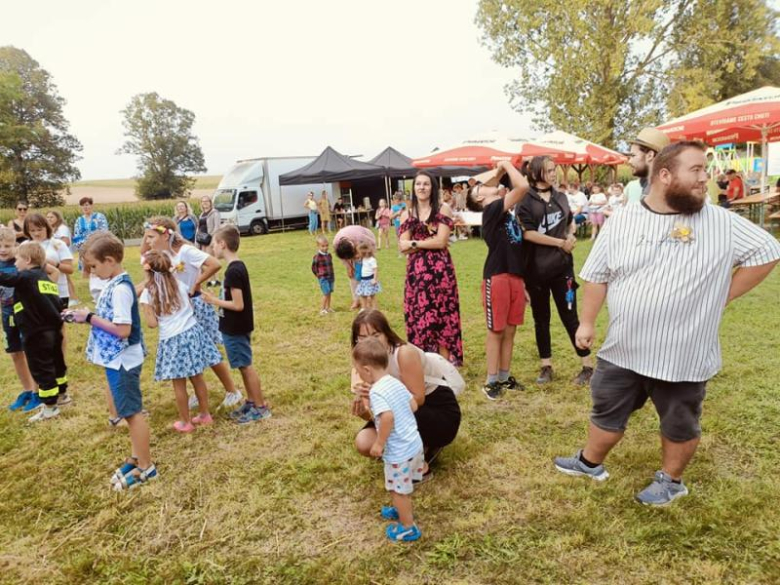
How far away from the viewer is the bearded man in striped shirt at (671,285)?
2434mm

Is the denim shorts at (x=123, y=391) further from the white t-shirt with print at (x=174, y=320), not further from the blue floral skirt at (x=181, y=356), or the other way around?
the white t-shirt with print at (x=174, y=320)

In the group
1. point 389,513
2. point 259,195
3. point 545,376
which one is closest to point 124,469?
point 389,513

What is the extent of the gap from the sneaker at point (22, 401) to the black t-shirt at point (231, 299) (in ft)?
7.15

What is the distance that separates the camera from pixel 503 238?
13.9 feet

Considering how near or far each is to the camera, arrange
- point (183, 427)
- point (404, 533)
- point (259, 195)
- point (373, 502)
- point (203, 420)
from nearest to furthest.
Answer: point (404, 533) → point (373, 502) → point (183, 427) → point (203, 420) → point (259, 195)

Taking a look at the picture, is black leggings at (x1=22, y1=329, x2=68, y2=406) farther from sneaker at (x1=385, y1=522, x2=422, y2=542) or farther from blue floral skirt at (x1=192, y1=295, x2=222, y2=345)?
sneaker at (x1=385, y1=522, x2=422, y2=542)

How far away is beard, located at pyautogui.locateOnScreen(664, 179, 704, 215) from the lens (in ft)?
7.91

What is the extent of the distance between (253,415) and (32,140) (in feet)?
157

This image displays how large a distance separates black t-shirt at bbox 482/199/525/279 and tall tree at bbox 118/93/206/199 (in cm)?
5597

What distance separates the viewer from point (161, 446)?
3895 millimetres

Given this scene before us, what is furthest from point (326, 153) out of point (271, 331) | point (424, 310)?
point (424, 310)

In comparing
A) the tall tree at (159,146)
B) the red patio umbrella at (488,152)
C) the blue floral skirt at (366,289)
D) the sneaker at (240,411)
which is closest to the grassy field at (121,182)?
the tall tree at (159,146)

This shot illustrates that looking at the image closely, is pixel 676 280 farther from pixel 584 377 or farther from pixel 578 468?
pixel 584 377

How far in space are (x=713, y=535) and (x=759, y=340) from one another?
11.5 ft
